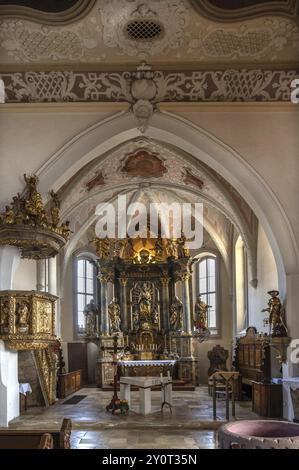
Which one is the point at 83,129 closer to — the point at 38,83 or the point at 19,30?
the point at 38,83

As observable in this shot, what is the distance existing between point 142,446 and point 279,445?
460cm

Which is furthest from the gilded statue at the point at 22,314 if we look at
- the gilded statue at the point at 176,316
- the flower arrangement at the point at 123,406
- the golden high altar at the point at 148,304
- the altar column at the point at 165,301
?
the altar column at the point at 165,301

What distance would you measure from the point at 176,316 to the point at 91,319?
2.56 metres

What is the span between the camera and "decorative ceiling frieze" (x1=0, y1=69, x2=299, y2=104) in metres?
9.99

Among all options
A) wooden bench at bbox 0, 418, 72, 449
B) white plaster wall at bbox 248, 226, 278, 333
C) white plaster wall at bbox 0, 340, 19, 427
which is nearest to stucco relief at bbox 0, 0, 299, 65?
white plaster wall at bbox 0, 340, 19, 427

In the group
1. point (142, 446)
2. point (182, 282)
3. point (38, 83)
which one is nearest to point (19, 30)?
point (38, 83)

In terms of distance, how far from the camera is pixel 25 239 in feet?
31.9

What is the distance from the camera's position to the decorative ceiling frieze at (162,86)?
32.8 ft

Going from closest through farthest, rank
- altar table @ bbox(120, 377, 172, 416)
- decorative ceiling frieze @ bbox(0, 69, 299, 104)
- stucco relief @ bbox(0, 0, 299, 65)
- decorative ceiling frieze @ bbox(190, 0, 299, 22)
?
decorative ceiling frieze @ bbox(190, 0, 299, 22), stucco relief @ bbox(0, 0, 299, 65), decorative ceiling frieze @ bbox(0, 69, 299, 104), altar table @ bbox(120, 377, 172, 416)

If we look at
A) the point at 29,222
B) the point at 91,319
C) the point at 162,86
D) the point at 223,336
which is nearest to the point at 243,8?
the point at 162,86

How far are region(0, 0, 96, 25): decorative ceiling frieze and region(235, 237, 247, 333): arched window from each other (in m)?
10.0

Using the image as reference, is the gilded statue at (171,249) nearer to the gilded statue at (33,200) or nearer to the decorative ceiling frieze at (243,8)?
the gilded statue at (33,200)

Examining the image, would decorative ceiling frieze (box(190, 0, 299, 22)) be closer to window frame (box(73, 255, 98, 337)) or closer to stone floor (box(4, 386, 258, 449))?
stone floor (box(4, 386, 258, 449))

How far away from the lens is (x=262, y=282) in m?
14.8
